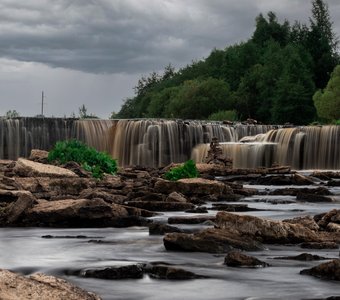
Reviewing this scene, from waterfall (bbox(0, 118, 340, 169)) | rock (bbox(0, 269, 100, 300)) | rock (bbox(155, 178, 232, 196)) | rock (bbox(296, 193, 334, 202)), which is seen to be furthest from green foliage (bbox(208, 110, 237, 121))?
rock (bbox(0, 269, 100, 300))

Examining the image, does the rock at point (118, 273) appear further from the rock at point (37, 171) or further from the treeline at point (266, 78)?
the treeline at point (266, 78)

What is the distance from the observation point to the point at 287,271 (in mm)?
10852

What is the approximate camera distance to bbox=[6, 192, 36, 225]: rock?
656 inches

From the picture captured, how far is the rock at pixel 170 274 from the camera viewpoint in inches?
405

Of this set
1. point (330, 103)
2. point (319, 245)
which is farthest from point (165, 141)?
point (319, 245)

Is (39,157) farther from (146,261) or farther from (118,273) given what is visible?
(118,273)

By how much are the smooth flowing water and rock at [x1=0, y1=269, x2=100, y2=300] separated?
1415 mm

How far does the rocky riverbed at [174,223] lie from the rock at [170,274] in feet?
0.04

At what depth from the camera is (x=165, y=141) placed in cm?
5594

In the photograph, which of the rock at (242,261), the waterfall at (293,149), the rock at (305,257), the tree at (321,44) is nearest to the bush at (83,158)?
the rock at (305,257)

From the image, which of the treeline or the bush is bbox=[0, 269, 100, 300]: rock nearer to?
the bush

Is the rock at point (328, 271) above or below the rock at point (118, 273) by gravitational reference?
above

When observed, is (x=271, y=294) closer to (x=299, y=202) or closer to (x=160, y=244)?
(x=160, y=244)

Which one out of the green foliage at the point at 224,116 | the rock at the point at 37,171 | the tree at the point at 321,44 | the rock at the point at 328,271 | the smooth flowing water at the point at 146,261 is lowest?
the smooth flowing water at the point at 146,261
